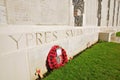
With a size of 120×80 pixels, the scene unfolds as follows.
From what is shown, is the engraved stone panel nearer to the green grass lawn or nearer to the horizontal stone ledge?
Answer: the horizontal stone ledge

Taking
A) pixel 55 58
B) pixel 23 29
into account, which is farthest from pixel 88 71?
pixel 23 29

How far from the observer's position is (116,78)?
2.75 meters

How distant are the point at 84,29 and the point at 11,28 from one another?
13.6 ft

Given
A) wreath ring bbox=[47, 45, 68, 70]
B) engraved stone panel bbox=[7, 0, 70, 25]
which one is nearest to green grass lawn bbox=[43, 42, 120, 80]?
wreath ring bbox=[47, 45, 68, 70]

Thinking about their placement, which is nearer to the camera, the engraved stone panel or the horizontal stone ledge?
the horizontal stone ledge

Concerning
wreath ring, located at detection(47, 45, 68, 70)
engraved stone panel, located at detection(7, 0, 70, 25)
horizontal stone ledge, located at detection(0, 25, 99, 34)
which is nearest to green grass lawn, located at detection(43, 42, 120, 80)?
wreath ring, located at detection(47, 45, 68, 70)

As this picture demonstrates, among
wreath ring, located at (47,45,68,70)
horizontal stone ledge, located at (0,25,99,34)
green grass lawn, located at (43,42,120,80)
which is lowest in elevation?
green grass lawn, located at (43,42,120,80)

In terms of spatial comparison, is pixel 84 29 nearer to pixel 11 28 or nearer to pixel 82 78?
pixel 82 78

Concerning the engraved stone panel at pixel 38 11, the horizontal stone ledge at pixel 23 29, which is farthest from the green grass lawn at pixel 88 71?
the engraved stone panel at pixel 38 11

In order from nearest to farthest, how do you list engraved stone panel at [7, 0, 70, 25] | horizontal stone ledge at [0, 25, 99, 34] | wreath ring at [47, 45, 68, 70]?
1. horizontal stone ledge at [0, 25, 99, 34]
2. engraved stone panel at [7, 0, 70, 25]
3. wreath ring at [47, 45, 68, 70]

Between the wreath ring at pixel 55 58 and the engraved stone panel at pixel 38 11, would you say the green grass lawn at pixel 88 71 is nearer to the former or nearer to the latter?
the wreath ring at pixel 55 58

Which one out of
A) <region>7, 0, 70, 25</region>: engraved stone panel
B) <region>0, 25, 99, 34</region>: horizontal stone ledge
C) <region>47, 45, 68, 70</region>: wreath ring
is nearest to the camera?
<region>0, 25, 99, 34</region>: horizontal stone ledge

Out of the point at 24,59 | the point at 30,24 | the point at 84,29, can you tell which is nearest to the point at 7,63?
the point at 24,59

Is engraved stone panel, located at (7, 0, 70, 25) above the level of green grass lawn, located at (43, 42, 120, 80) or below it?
above
